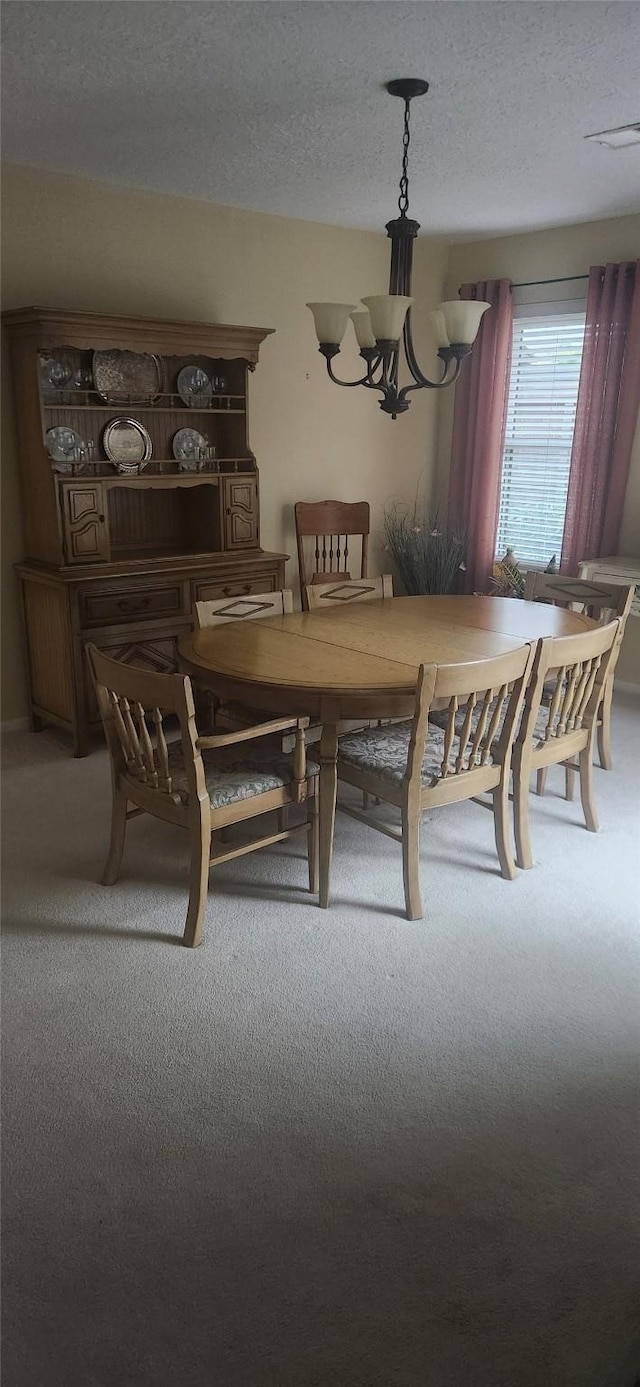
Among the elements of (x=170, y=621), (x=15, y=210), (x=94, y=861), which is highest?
(x=15, y=210)

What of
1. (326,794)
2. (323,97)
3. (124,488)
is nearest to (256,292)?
(124,488)

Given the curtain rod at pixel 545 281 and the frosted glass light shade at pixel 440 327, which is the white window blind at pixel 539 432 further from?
the frosted glass light shade at pixel 440 327

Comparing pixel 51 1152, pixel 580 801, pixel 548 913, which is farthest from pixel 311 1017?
pixel 580 801

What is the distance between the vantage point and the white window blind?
526 cm

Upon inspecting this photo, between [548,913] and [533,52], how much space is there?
102 inches

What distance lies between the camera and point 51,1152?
1.93 metres

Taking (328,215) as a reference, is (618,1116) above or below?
below

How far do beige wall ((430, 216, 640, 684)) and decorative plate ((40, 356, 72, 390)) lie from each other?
8.43ft

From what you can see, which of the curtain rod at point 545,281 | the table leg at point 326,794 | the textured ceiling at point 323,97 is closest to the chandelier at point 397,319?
the textured ceiling at point 323,97

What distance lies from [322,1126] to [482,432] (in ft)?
15.0

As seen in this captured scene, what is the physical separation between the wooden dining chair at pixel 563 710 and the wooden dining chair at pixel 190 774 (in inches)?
28.0

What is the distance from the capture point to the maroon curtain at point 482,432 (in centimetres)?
545

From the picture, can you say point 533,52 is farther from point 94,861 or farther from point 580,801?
point 94,861

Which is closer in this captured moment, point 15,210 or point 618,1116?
point 618,1116
